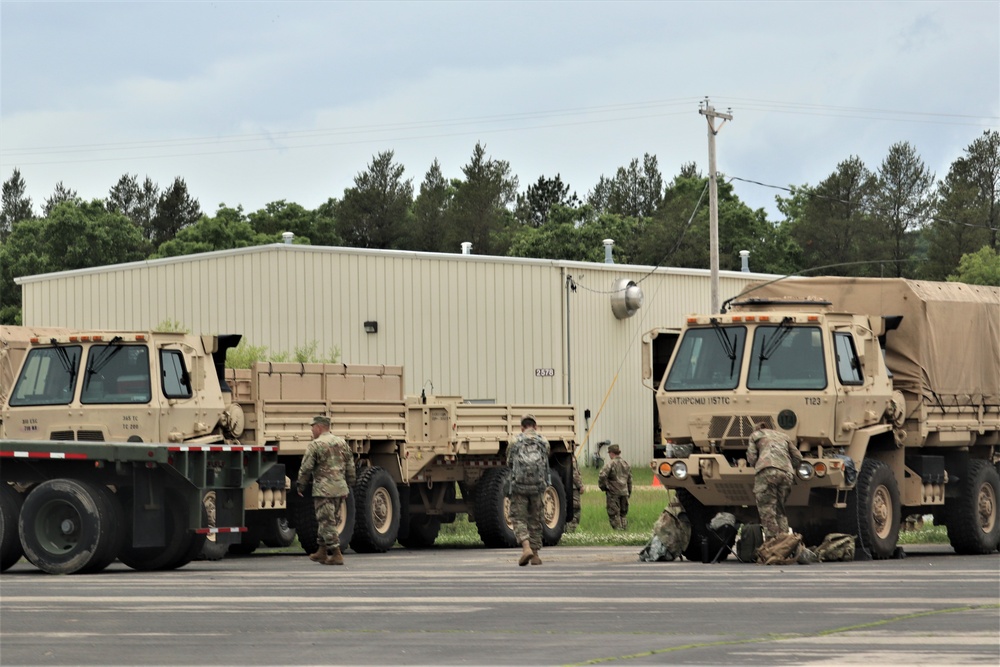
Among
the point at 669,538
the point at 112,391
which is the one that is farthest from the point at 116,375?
the point at 669,538

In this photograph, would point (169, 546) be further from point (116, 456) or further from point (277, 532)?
point (277, 532)

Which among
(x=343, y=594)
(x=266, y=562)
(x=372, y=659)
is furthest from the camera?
(x=266, y=562)

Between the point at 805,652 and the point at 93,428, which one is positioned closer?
the point at 805,652

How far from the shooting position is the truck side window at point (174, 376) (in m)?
21.4

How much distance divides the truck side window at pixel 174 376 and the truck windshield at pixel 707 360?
5855mm

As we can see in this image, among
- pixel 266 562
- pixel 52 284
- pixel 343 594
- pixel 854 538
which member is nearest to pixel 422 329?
pixel 52 284

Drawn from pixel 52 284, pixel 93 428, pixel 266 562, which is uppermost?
pixel 52 284

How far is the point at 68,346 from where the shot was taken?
21.5 meters

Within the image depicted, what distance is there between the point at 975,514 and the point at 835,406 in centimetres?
351

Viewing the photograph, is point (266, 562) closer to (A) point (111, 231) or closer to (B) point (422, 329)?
(B) point (422, 329)

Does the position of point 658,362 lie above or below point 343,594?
above

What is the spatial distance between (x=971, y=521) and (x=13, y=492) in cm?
1163

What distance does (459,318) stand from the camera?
166 ft

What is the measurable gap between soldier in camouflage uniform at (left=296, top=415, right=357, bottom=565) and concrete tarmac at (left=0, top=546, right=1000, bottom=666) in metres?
1.01
